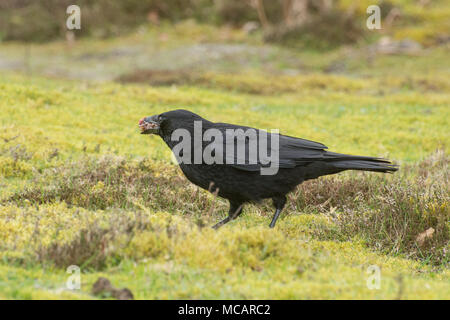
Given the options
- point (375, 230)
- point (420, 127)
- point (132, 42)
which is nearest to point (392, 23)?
point (132, 42)

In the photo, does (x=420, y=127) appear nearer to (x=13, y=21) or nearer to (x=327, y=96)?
(x=327, y=96)

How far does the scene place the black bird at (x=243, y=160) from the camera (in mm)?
6207

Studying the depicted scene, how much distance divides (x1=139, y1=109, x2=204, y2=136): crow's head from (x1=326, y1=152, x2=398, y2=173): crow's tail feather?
5.19 feet

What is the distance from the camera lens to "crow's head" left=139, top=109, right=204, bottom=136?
6484 millimetres

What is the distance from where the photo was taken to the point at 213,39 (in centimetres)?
3200

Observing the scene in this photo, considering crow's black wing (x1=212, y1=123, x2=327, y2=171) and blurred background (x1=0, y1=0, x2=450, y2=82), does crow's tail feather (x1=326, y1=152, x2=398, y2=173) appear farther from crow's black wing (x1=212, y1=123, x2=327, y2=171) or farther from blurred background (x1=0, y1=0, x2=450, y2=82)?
blurred background (x1=0, y1=0, x2=450, y2=82)

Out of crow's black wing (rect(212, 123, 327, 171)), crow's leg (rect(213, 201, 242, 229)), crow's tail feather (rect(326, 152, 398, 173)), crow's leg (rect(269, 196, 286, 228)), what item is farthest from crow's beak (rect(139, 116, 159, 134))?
crow's tail feather (rect(326, 152, 398, 173))

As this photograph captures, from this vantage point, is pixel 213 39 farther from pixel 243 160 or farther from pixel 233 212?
pixel 243 160

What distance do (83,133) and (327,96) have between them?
955 centimetres

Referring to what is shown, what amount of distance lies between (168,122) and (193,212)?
1.33 m

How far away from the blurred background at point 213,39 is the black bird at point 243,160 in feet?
44.7

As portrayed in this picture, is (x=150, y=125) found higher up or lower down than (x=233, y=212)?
higher up

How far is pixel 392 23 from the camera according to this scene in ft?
112

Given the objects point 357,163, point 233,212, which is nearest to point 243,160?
point 233,212
